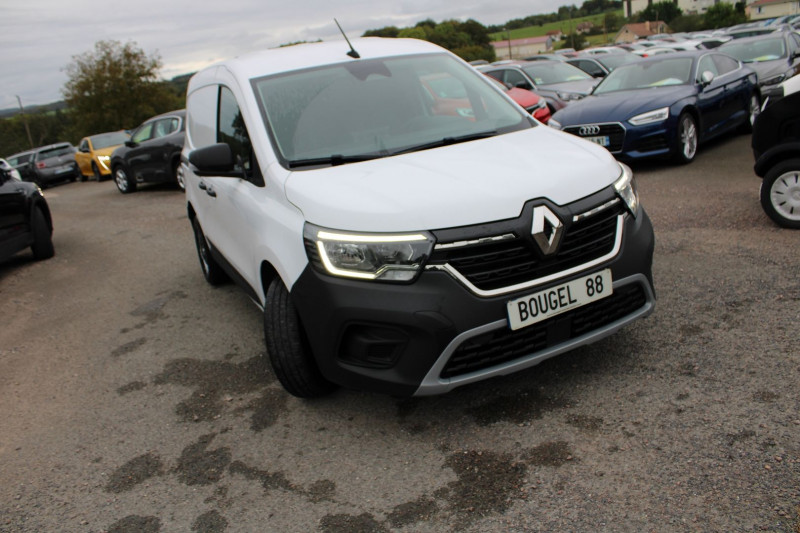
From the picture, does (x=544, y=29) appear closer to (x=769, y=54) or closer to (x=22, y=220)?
(x=769, y=54)

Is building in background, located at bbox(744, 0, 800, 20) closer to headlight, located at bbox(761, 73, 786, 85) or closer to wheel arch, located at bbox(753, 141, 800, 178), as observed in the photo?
headlight, located at bbox(761, 73, 786, 85)

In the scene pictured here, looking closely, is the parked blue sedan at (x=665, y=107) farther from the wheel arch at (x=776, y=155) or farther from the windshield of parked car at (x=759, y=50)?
the wheel arch at (x=776, y=155)

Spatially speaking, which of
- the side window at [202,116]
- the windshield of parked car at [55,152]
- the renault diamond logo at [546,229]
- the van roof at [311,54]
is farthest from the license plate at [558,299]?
the windshield of parked car at [55,152]

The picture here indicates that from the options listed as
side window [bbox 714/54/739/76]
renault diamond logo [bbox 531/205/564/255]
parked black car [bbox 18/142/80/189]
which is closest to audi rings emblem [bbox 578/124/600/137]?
side window [bbox 714/54/739/76]

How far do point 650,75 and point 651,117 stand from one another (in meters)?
1.54

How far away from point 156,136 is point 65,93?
46050 mm

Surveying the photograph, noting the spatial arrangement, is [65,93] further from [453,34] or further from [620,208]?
[620,208]

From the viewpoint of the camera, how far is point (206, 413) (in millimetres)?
3986

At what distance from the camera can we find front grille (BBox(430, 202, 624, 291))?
119 inches

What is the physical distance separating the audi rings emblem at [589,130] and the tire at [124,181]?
36.8 ft

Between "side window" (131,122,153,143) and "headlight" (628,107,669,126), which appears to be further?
"side window" (131,122,153,143)

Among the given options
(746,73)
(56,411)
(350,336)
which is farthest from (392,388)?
(746,73)

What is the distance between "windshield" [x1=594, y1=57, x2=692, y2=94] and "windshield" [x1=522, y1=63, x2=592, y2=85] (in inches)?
156

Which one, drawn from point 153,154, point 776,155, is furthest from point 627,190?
point 153,154
